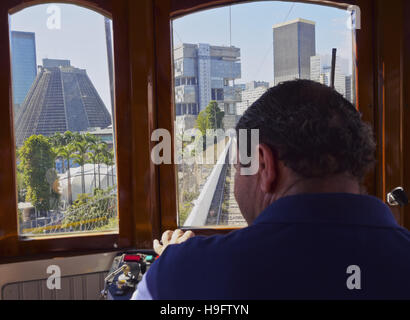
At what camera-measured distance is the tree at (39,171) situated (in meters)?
2.24

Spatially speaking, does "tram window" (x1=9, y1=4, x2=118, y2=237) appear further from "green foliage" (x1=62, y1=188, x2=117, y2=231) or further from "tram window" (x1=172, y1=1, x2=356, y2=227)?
"tram window" (x1=172, y1=1, x2=356, y2=227)

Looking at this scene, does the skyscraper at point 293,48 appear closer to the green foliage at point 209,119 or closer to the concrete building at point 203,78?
the concrete building at point 203,78

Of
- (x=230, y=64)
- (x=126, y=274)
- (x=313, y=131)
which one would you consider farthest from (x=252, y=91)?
(x=313, y=131)

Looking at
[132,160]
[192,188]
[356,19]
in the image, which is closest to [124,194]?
[132,160]

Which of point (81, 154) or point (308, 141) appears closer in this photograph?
point (308, 141)

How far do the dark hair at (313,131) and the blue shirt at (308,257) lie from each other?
0.22 feet

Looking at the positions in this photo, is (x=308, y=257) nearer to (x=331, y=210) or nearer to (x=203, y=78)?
(x=331, y=210)

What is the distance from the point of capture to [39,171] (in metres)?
2.25

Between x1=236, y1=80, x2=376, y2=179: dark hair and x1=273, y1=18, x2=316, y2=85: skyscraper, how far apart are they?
155cm

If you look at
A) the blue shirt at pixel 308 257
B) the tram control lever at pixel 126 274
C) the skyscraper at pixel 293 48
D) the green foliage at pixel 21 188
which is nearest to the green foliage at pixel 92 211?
the green foliage at pixel 21 188

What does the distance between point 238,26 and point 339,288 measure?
1870mm

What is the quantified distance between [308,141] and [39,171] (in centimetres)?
183

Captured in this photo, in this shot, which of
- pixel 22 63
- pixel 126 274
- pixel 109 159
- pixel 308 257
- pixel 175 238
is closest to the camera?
pixel 308 257

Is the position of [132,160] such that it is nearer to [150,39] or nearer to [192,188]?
[192,188]
